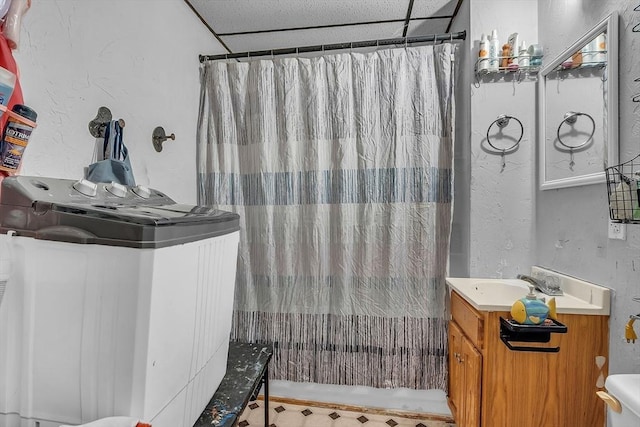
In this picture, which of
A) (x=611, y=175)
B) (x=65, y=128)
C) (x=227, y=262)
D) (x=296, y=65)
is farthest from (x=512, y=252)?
(x=65, y=128)

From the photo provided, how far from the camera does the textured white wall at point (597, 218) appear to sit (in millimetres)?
1150

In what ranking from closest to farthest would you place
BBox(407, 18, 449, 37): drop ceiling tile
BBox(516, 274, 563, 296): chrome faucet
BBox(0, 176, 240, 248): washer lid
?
BBox(0, 176, 240, 248): washer lid, BBox(516, 274, 563, 296): chrome faucet, BBox(407, 18, 449, 37): drop ceiling tile

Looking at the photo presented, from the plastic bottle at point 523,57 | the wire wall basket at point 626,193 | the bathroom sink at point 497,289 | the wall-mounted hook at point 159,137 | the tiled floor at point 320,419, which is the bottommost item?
the tiled floor at point 320,419

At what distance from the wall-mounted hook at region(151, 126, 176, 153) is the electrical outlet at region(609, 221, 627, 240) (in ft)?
6.92

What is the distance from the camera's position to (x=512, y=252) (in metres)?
1.79

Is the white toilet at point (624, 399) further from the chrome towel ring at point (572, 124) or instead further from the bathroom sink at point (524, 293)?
the chrome towel ring at point (572, 124)

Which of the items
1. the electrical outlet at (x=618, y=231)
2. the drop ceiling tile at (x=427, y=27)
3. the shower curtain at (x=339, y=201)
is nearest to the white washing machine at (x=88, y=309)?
the shower curtain at (x=339, y=201)

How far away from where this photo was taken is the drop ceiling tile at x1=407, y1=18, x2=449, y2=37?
205cm

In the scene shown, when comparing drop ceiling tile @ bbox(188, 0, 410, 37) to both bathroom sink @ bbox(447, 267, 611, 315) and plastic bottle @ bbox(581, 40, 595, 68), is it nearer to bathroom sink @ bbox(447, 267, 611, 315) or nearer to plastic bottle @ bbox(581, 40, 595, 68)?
plastic bottle @ bbox(581, 40, 595, 68)

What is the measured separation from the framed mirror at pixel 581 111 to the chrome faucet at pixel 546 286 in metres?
0.49

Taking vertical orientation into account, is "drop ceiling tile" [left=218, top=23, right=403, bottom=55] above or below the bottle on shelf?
above

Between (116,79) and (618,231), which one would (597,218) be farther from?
(116,79)

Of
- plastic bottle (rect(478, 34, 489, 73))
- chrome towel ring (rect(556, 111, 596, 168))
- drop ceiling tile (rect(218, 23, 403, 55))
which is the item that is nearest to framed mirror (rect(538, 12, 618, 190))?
chrome towel ring (rect(556, 111, 596, 168))

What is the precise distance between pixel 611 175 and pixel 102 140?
2085 millimetres
